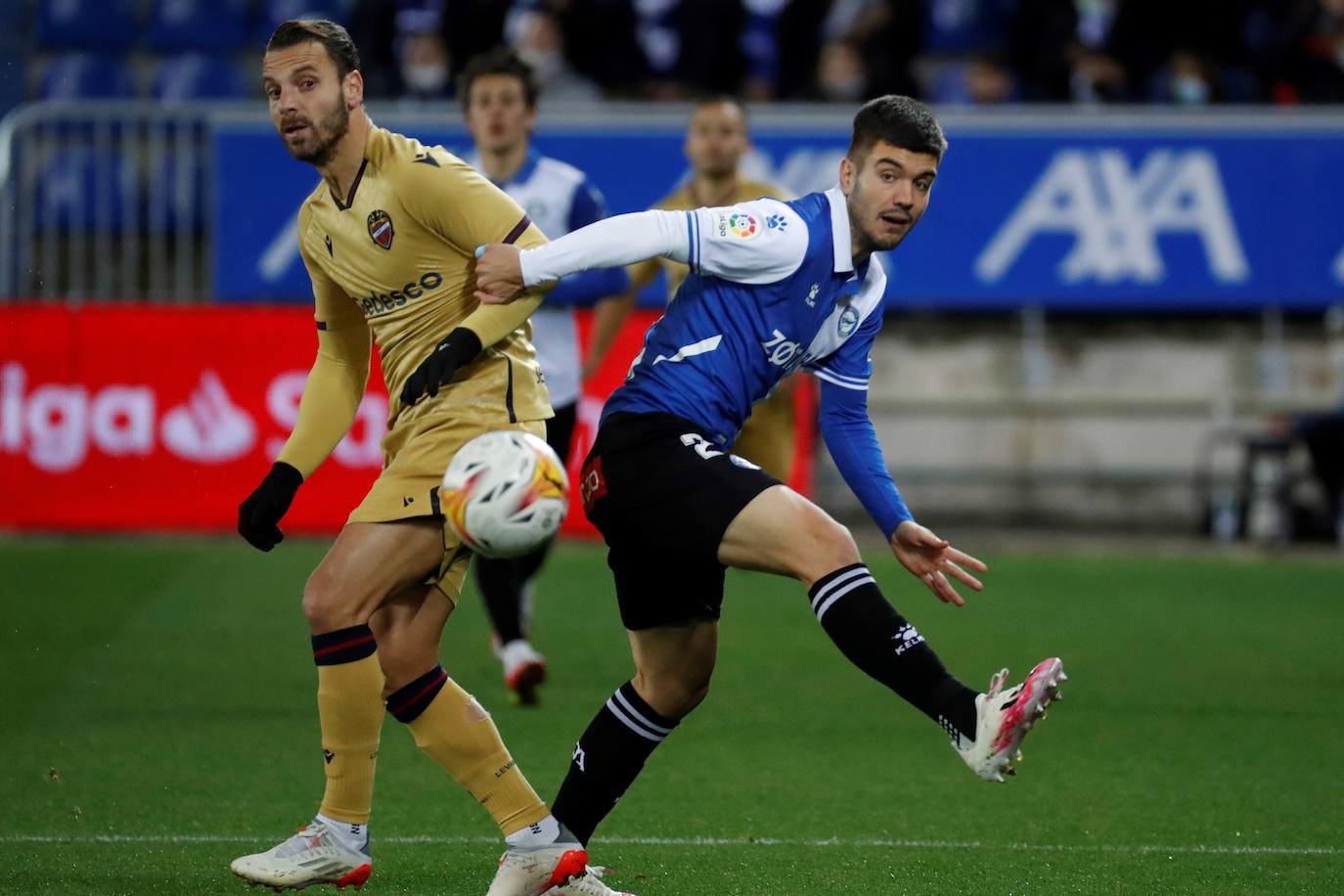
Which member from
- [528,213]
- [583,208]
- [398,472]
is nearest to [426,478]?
[398,472]

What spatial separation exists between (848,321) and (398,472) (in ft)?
3.97

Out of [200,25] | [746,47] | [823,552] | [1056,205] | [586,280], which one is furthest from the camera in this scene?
[200,25]

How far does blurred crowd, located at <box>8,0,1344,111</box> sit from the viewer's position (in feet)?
48.7

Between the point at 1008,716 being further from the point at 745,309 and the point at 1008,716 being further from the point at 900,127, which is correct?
the point at 900,127

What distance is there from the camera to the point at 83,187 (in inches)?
546

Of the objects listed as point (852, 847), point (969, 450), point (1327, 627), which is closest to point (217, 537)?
point (969, 450)

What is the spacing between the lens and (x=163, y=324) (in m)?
13.0

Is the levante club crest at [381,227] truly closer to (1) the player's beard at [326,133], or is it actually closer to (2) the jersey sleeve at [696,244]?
(1) the player's beard at [326,133]

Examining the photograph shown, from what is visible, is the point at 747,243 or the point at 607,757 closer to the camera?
the point at 747,243

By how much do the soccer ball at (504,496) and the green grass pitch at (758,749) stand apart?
112cm

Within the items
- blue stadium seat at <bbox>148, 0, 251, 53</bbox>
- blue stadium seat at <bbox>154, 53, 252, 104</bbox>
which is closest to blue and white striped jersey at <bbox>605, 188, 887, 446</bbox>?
blue stadium seat at <bbox>154, 53, 252, 104</bbox>

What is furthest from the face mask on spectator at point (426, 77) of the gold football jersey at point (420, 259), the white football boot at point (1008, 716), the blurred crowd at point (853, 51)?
the white football boot at point (1008, 716)

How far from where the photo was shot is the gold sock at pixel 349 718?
15.9ft

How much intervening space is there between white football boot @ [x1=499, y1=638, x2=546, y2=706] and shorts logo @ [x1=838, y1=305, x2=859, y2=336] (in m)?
3.13
